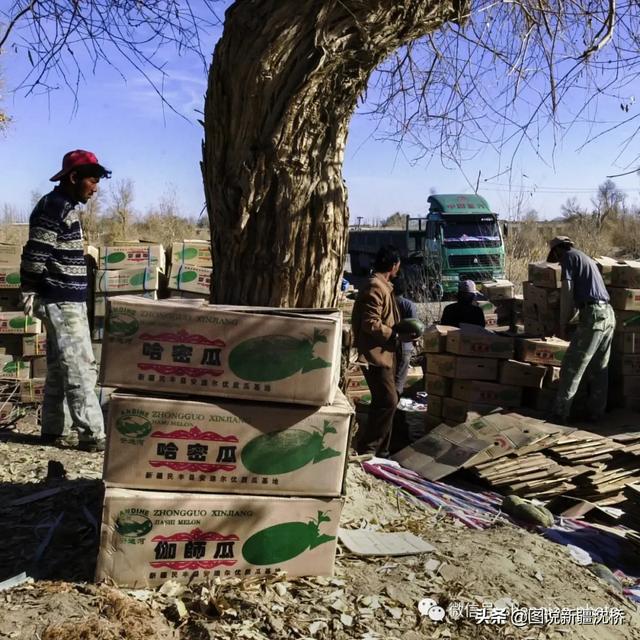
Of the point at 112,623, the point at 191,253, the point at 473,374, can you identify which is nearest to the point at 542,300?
the point at 473,374

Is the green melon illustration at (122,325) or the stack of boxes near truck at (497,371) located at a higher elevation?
the green melon illustration at (122,325)

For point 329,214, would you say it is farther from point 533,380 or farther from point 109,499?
point 533,380

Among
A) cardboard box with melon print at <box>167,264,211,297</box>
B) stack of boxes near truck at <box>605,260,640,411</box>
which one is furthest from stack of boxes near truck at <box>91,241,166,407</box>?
stack of boxes near truck at <box>605,260,640,411</box>

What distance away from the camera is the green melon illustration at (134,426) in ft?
10.5

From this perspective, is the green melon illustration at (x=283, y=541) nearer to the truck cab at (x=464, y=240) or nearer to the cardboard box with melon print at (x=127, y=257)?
the cardboard box with melon print at (x=127, y=257)

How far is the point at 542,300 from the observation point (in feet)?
32.7

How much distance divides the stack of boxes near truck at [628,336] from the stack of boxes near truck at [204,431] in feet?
20.7

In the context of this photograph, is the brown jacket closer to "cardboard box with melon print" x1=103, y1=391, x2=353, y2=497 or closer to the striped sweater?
the striped sweater

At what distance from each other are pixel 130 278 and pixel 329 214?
14.4 feet

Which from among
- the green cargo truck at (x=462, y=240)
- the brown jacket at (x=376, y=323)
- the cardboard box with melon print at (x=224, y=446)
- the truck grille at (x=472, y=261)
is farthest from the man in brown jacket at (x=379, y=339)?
the truck grille at (x=472, y=261)

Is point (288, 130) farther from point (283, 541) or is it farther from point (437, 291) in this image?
point (437, 291)

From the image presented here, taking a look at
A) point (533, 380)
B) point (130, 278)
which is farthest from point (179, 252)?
point (533, 380)

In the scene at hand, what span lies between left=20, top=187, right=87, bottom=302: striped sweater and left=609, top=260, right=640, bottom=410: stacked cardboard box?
244 inches

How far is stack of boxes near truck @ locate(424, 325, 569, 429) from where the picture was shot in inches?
327
